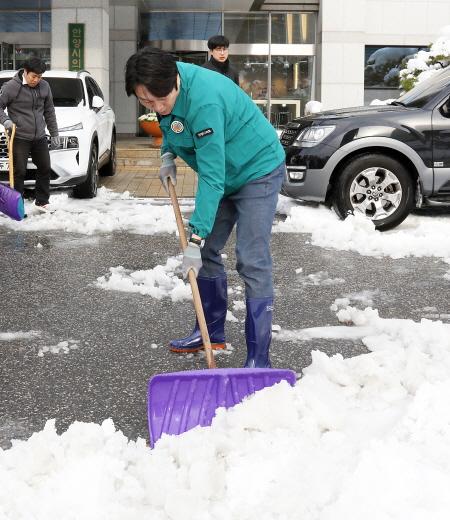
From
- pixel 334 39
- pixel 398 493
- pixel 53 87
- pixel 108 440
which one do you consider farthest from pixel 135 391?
pixel 334 39

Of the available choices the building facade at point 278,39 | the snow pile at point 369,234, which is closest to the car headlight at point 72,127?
the snow pile at point 369,234

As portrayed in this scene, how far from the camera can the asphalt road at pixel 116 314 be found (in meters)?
4.23

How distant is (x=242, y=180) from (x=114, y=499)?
1.89 meters

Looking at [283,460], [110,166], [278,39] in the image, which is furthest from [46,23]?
[283,460]

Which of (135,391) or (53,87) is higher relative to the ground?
(53,87)

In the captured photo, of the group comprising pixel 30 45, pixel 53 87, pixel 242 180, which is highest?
pixel 30 45

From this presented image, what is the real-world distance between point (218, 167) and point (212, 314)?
1.20 meters

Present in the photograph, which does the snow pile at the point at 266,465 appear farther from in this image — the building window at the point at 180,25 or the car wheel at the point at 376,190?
the building window at the point at 180,25

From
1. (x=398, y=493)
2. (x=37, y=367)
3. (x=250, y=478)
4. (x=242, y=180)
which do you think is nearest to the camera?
(x=398, y=493)

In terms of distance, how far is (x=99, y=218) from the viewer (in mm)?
10000

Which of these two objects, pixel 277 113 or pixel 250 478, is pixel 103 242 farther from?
pixel 277 113

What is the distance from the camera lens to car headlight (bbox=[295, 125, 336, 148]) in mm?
9703

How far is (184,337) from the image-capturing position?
5285 millimetres

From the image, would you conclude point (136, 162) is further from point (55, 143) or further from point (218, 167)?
point (218, 167)
